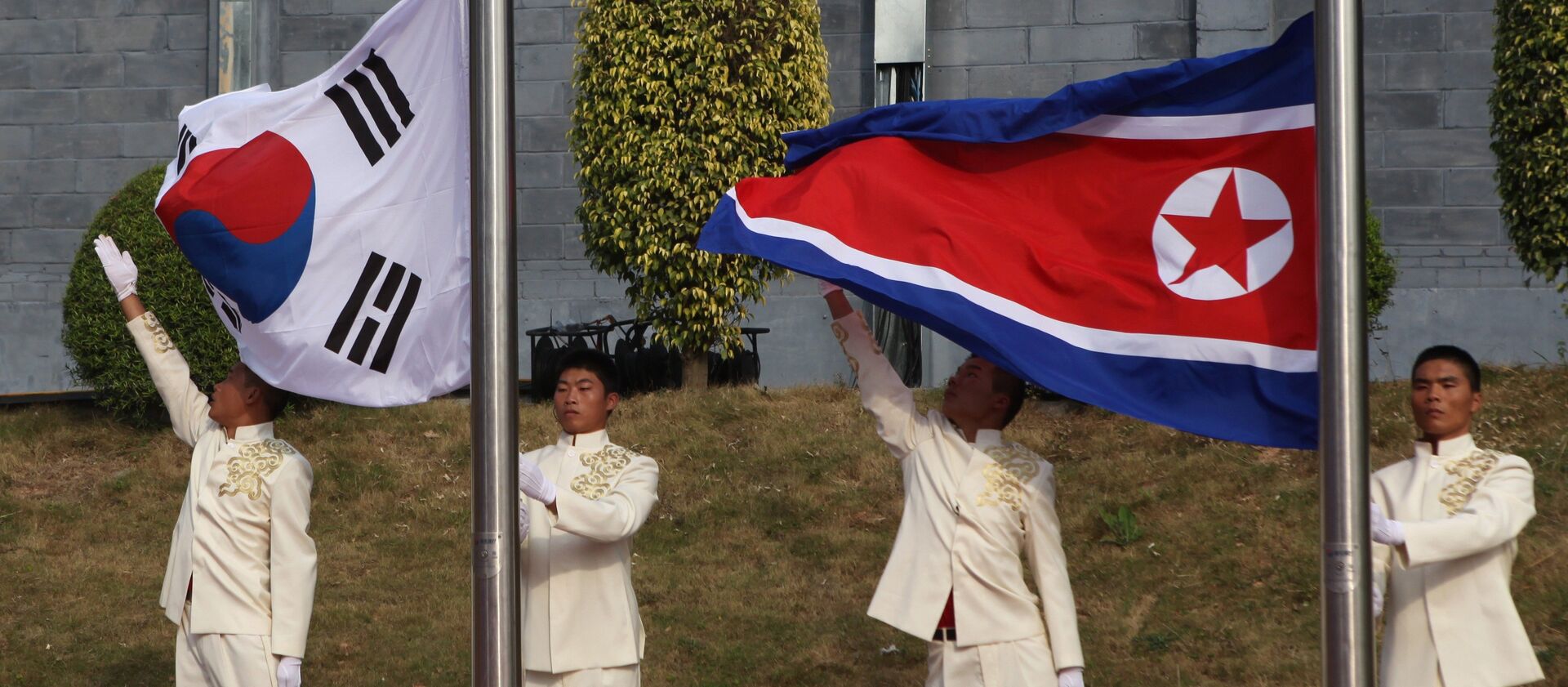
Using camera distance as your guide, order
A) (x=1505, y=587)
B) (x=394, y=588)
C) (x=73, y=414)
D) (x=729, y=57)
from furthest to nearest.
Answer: (x=73, y=414) < (x=729, y=57) < (x=394, y=588) < (x=1505, y=587)

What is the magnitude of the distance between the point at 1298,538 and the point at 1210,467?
3.31ft

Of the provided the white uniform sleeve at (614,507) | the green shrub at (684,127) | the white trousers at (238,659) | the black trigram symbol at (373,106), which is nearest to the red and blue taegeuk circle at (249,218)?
the black trigram symbol at (373,106)

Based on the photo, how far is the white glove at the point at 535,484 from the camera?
178 inches

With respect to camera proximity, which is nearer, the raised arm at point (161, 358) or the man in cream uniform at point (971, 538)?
the man in cream uniform at point (971, 538)

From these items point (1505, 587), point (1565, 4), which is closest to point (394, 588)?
point (1505, 587)

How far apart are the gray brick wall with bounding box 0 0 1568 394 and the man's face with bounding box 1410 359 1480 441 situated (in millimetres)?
6397

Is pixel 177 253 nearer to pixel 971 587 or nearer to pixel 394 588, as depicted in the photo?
pixel 394 588

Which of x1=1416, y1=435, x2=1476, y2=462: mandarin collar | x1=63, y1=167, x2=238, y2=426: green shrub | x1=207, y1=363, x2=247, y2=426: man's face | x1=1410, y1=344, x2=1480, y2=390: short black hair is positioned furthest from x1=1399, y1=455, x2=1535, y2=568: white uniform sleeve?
x1=63, y1=167, x2=238, y2=426: green shrub

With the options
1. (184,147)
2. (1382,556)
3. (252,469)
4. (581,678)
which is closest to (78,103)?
(184,147)

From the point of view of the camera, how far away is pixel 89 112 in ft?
39.9

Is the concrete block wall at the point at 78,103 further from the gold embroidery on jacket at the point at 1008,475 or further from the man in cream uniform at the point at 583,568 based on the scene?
the gold embroidery on jacket at the point at 1008,475

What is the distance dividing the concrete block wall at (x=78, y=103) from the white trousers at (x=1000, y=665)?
29.7 ft

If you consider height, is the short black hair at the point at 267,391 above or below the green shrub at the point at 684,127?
below

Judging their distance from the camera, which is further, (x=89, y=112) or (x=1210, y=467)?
(x=89, y=112)
